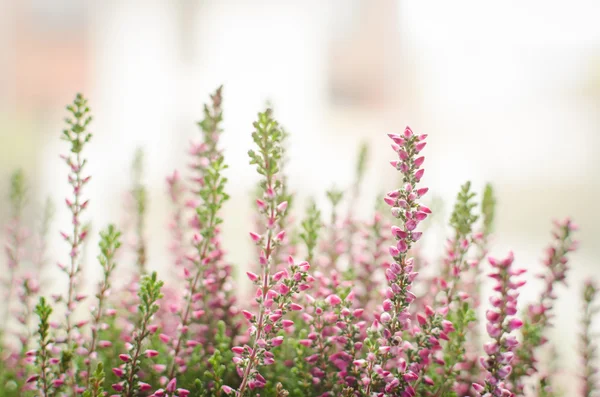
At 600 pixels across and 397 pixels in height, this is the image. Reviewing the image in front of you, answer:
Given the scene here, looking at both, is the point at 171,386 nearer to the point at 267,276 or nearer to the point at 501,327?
the point at 267,276

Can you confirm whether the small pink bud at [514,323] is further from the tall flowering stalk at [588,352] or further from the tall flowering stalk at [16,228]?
the tall flowering stalk at [16,228]

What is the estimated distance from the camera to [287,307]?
514 mm

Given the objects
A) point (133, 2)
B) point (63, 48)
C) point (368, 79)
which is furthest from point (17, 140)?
point (368, 79)

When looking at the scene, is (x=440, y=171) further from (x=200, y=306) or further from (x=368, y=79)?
(x=200, y=306)

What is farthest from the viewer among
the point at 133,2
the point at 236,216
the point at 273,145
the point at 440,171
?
the point at 133,2

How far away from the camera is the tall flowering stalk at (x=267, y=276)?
0.49 metres

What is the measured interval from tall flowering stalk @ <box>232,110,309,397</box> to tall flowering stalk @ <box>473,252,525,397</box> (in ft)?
0.60

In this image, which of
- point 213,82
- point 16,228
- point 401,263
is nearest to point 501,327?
point 401,263

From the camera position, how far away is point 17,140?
319cm

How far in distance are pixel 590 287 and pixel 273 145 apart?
53 cm

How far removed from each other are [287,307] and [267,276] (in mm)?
39

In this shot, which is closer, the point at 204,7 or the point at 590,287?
the point at 590,287

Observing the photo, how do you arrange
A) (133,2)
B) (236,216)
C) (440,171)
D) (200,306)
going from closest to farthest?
(200,306) → (236,216) → (440,171) → (133,2)

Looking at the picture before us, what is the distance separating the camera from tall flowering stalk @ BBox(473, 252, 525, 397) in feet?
1.65
